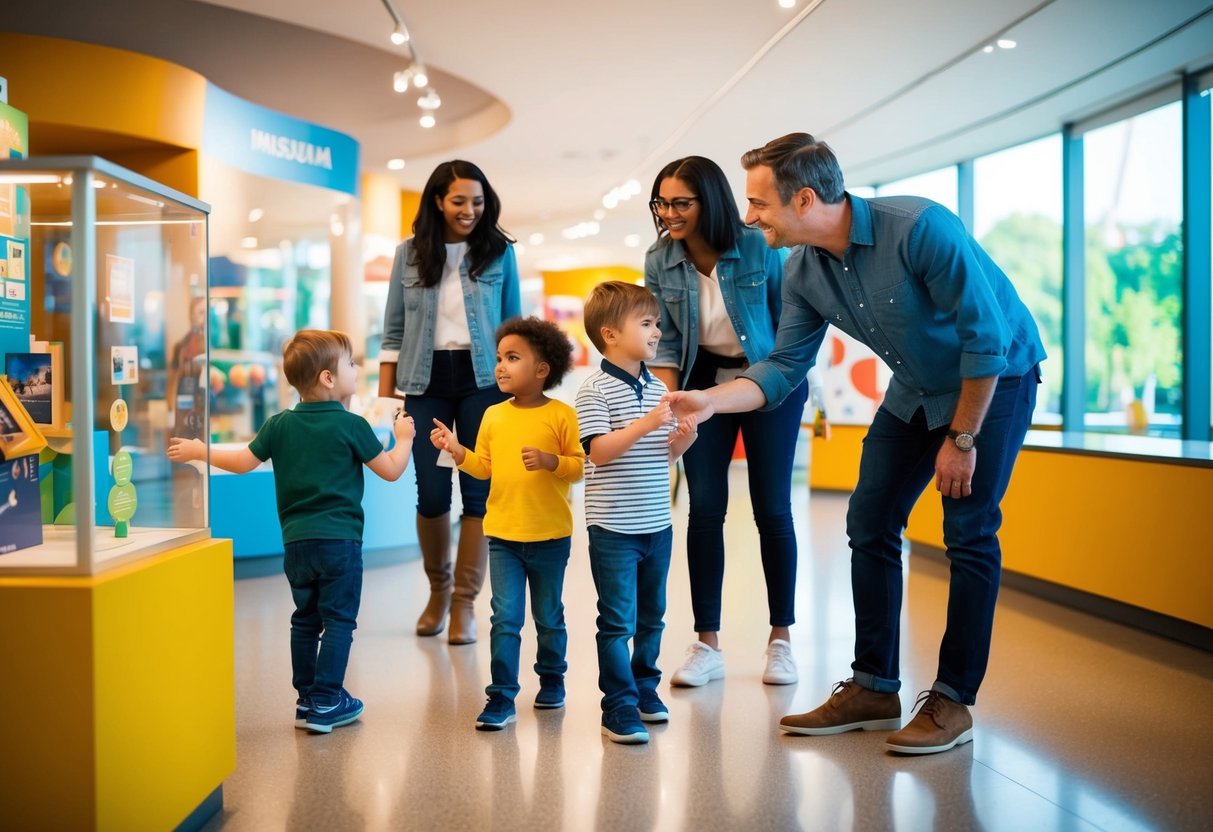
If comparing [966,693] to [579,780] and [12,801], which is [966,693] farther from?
[12,801]

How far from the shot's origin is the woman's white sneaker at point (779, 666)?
3105mm

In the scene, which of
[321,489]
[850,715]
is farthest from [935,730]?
[321,489]

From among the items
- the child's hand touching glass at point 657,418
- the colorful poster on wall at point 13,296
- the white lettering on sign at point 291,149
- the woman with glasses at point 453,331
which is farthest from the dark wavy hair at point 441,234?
the white lettering on sign at point 291,149

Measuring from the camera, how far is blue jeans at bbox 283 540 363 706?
265 centimetres

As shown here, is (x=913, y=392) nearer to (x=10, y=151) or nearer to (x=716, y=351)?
(x=716, y=351)

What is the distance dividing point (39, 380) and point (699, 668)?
1912 millimetres

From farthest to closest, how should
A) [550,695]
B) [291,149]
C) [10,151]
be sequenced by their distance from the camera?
[291,149]
[550,695]
[10,151]

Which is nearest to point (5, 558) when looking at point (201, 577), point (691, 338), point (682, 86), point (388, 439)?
point (201, 577)

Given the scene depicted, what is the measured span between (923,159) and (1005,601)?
6.00 m

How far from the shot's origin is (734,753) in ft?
8.17

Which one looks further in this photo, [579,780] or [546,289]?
[546,289]

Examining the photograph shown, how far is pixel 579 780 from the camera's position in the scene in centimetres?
231

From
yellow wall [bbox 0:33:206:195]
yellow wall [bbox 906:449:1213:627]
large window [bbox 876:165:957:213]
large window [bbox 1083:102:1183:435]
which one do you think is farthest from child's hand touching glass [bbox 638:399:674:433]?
large window [bbox 876:165:957:213]

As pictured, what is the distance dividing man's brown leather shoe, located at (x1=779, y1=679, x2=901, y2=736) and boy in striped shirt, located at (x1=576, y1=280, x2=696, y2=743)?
0.41 m
